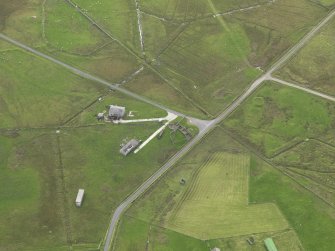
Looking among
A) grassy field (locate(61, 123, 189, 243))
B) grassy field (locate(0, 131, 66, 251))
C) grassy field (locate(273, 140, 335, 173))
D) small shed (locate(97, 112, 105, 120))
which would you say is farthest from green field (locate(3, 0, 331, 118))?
grassy field (locate(0, 131, 66, 251))

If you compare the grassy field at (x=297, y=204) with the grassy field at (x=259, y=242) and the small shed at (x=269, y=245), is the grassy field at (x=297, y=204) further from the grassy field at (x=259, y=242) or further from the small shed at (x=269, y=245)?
the small shed at (x=269, y=245)

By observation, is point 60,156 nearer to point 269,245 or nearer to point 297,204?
point 269,245

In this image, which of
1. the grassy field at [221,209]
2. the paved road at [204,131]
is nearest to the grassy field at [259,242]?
the grassy field at [221,209]

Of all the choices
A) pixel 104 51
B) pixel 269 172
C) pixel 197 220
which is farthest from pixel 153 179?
pixel 104 51

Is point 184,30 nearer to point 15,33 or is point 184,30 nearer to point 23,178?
point 15,33

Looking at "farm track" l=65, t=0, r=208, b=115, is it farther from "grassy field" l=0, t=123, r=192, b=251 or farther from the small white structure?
the small white structure

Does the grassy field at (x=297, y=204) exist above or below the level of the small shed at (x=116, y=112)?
below
